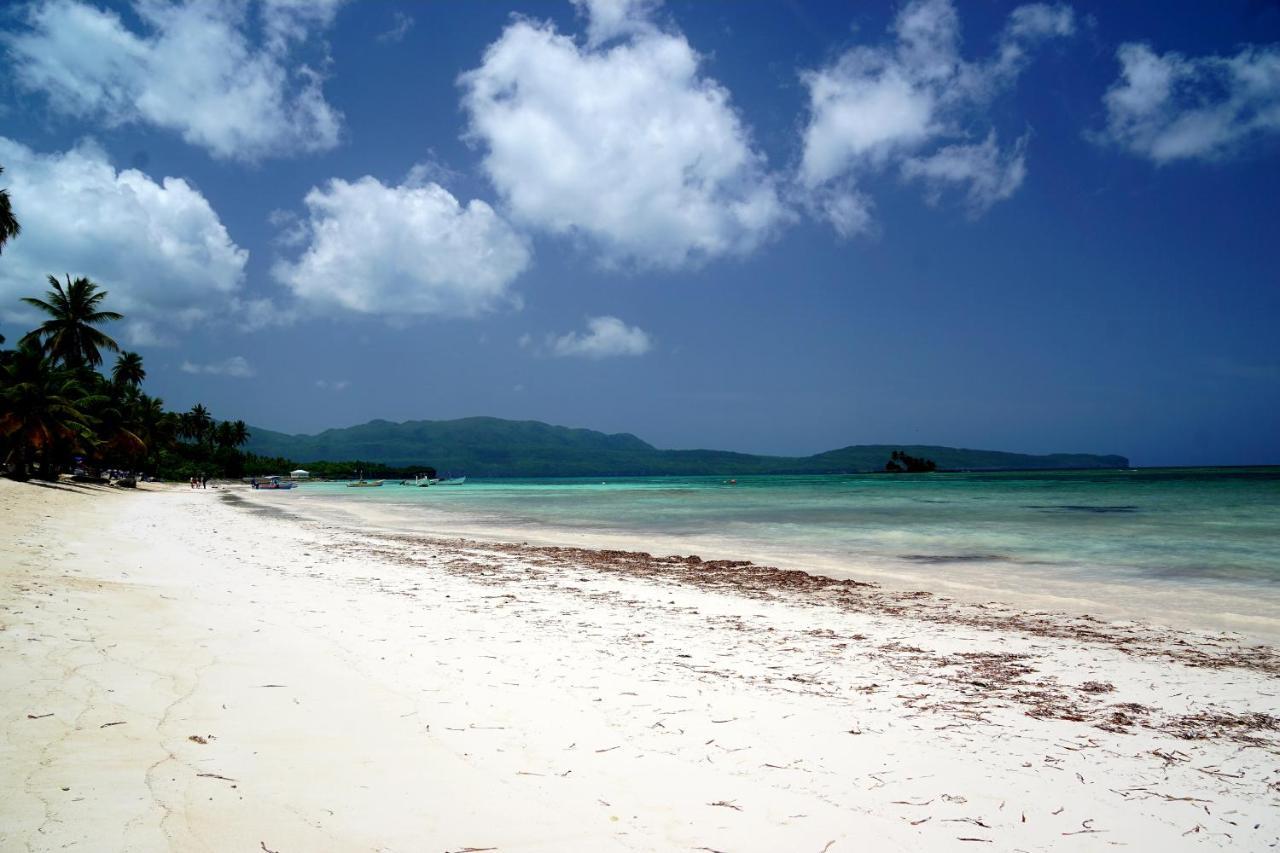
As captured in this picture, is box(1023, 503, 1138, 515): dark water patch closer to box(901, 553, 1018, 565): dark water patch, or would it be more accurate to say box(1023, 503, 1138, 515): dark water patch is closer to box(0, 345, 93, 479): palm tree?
box(901, 553, 1018, 565): dark water patch

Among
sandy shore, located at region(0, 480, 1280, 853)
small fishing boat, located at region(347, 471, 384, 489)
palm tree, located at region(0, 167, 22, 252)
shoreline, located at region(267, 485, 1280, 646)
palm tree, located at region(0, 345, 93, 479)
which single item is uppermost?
palm tree, located at region(0, 167, 22, 252)

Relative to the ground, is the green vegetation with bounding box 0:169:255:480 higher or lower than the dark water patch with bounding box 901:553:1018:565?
higher

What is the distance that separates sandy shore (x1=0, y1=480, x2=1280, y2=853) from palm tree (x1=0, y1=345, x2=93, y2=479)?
42394mm

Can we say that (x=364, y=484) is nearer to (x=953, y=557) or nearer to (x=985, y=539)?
(x=985, y=539)

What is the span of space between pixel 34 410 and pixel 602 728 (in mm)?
51650

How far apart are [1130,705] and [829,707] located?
249cm

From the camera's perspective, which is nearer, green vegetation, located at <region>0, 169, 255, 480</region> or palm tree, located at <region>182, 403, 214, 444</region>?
green vegetation, located at <region>0, 169, 255, 480</region>

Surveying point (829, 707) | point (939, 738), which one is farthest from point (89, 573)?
point (939, 738)

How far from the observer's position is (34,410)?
40.7 metres

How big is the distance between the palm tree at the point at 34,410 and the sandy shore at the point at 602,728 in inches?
1669

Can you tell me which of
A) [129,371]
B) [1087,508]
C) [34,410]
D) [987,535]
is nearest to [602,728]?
[987,535]

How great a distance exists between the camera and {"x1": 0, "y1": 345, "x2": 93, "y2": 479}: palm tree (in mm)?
39875

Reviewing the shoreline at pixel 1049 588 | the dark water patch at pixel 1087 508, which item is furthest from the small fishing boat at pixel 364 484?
the shoreline at pixel 1049 588

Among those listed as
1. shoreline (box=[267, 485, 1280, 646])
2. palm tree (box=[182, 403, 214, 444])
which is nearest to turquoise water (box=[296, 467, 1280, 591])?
shoreline (box=[267, 485, 1280, 646])
